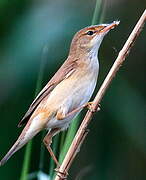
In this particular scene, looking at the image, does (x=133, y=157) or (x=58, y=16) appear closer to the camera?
(x=58, y=16)

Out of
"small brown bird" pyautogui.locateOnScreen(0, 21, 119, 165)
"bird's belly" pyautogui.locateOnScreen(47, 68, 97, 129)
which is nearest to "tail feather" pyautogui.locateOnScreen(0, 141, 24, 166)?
"small brown bird" pyautogui.locateOnScreen(0, 21, 119, 165)

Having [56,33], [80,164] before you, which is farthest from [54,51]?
[80,164]

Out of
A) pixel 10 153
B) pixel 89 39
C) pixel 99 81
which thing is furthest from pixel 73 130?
pixel 99 81

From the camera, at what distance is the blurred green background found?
5.29m

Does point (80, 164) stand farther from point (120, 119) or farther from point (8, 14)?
point (8, 14)

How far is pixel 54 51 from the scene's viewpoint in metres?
5.48

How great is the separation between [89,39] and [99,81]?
132cm

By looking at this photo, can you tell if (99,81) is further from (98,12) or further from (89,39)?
(98,12)

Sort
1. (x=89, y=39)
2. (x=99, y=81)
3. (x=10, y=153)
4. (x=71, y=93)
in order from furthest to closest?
(x=99, y=81), (x=89, y=39), (x=71, y=93), (x=10, y=153)

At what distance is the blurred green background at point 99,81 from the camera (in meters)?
5.29

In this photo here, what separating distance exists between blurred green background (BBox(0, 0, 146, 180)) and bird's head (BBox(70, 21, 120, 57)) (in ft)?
1.64

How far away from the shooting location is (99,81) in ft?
19.1

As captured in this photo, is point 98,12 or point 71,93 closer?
point 98,12

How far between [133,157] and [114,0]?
56.4 inches
